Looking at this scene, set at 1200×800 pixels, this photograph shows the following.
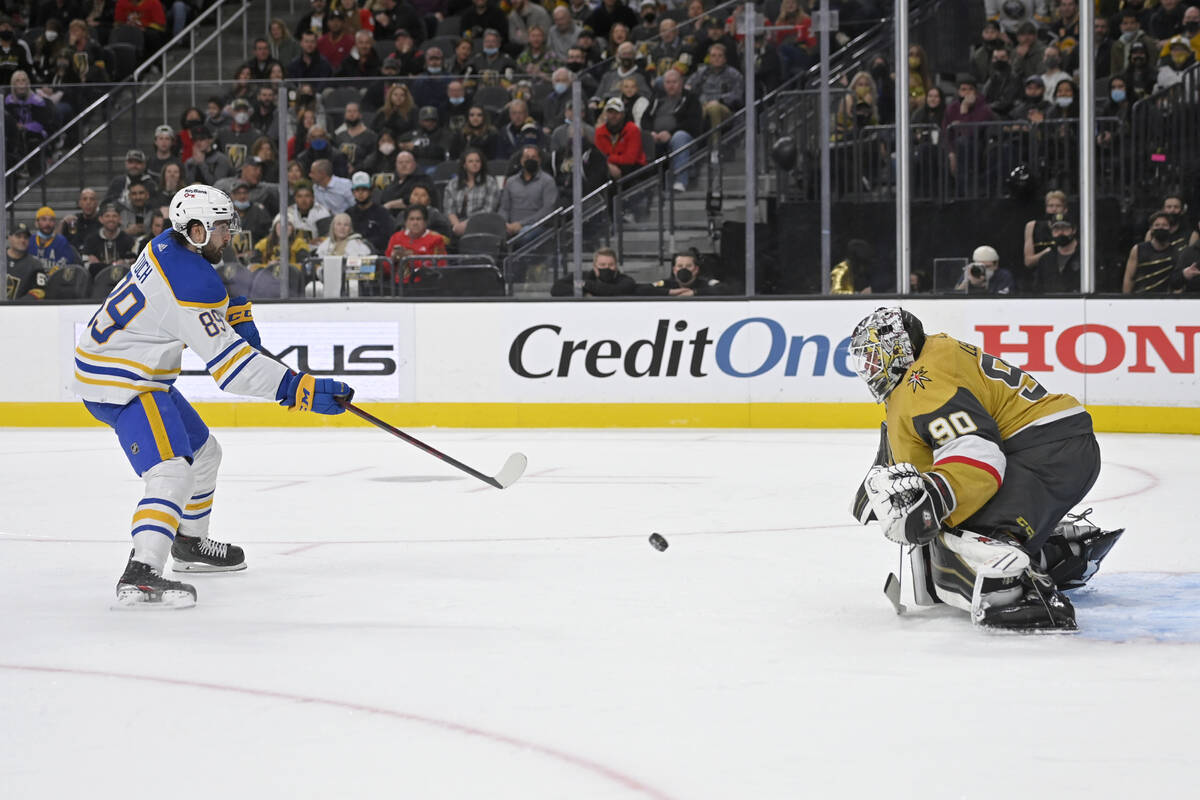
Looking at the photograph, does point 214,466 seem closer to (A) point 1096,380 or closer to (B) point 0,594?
(B) point 0,594

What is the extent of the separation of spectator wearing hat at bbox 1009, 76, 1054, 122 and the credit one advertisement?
1304 mm

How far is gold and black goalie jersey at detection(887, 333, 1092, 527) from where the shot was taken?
3.58 meters

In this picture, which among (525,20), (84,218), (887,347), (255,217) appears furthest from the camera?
(525,20)

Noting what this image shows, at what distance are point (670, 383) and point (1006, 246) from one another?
248cm

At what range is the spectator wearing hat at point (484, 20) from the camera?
13.6m

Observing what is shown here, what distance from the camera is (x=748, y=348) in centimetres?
1040

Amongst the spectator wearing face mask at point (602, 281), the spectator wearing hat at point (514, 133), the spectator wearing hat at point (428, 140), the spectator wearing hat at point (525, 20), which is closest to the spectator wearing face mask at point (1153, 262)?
the spectator wearing face mask at point (602, 281)

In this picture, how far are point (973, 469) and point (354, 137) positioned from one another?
26.7 feet

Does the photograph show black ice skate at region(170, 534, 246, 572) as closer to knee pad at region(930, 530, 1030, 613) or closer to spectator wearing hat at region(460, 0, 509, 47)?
knee pad at region(930, 530, 1030, 613)

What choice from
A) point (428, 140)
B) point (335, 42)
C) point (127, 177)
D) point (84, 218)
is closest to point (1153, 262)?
point (428, 140)

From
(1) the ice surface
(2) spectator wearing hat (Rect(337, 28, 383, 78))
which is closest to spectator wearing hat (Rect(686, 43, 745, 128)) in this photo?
(2) spectator wearing hat (Rect(337, 28, 383, 78))

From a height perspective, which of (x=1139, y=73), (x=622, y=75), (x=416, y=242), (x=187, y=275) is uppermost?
(x=622, y=75)

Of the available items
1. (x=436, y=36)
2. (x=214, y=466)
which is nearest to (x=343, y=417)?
(x=436, y=36)

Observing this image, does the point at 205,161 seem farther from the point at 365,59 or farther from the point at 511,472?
the point at 511,472
